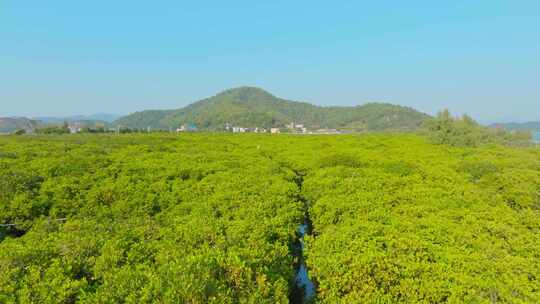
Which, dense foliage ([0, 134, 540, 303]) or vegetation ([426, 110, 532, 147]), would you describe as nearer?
dense foliage ([0, 134, 540, 303])

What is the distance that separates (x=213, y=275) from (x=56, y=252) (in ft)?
11.1

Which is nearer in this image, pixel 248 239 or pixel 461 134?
pixel 248 239

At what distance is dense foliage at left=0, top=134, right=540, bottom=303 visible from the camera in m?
4.22

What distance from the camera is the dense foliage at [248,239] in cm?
422

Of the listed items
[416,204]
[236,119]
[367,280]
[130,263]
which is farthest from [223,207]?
[236,119]

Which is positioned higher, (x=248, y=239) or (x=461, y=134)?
(x=461, y=134)

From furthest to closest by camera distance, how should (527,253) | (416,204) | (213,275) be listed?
1. (416,204)
2. (527,253)
3. (213,275)

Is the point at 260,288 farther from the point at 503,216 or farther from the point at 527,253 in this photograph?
the point at 503,216

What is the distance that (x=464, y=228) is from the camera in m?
7.00

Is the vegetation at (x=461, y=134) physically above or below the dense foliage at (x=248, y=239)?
above

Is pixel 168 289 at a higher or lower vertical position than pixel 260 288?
higher

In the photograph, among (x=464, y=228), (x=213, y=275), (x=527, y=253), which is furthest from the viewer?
(x=464, y=228)

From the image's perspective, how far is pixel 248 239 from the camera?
593 centimetres

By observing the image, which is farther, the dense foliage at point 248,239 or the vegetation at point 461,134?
the vegetation at point 461,134
